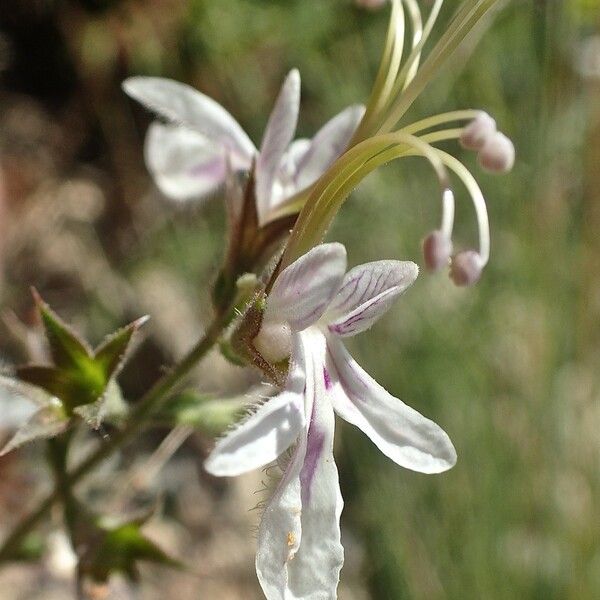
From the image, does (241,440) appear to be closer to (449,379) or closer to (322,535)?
(322,535)

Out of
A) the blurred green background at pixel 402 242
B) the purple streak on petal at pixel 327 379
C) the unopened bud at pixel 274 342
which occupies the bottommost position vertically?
the blurred green background at pixel 402 242

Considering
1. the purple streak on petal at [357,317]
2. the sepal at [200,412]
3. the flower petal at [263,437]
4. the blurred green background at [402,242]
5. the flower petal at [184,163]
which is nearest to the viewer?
the flower petal at [263,437]

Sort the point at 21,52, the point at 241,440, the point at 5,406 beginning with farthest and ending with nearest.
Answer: the point at 21,52, the point at 5,406, the point at 241,440

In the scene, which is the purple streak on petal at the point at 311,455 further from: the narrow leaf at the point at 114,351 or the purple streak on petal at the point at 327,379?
the narrow leaf at the point at 114,351

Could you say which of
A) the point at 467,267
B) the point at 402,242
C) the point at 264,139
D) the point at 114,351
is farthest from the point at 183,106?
the point at 402,242

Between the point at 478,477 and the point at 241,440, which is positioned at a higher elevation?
the point at 241,440

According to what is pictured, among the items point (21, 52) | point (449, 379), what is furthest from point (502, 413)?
point (21, 52)

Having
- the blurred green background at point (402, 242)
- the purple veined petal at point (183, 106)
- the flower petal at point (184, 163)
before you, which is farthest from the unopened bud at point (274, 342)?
the blurred green background at point (402, 242)

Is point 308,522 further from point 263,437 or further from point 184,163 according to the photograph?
point 184,163
